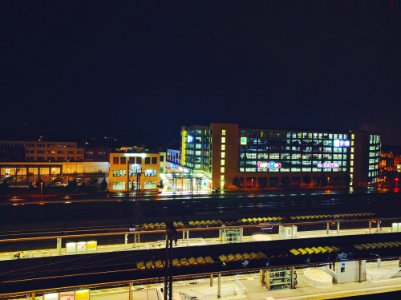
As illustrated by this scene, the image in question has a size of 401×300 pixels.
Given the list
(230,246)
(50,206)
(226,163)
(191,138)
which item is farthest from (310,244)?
(191,138)

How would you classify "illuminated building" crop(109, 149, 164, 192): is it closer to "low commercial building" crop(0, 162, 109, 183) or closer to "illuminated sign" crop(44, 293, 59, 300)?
"low commercial building" crop(0, 162, 109, 183)

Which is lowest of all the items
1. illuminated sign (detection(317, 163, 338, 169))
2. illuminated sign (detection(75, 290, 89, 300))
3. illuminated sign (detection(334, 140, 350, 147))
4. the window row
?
illuminated sign (detection(75, 290, 89, 300))

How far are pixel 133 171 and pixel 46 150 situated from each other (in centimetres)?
3473

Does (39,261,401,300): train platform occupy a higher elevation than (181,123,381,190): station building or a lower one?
lower

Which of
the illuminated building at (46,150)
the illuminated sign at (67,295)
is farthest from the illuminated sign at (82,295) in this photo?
the illuminated building at (46,150)

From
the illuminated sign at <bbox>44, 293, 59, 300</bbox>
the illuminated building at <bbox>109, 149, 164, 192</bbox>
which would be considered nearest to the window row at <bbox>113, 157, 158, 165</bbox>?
the illuminated building at <bbox>109, 149, 164, 192</bbox>

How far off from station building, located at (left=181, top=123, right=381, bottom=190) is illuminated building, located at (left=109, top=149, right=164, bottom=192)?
11.9 m

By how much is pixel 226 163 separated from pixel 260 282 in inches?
1609

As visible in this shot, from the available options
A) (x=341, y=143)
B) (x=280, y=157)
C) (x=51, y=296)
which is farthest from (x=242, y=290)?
(x=341, y=143)

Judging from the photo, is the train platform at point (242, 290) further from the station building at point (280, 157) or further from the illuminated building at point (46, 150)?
the illuminated building at point (46, 150)

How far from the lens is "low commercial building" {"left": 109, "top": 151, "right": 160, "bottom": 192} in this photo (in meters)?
48.1

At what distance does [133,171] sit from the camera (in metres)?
49.1

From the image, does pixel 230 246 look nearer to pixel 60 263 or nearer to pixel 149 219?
pixel 60 263

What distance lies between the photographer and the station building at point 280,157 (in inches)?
2283
